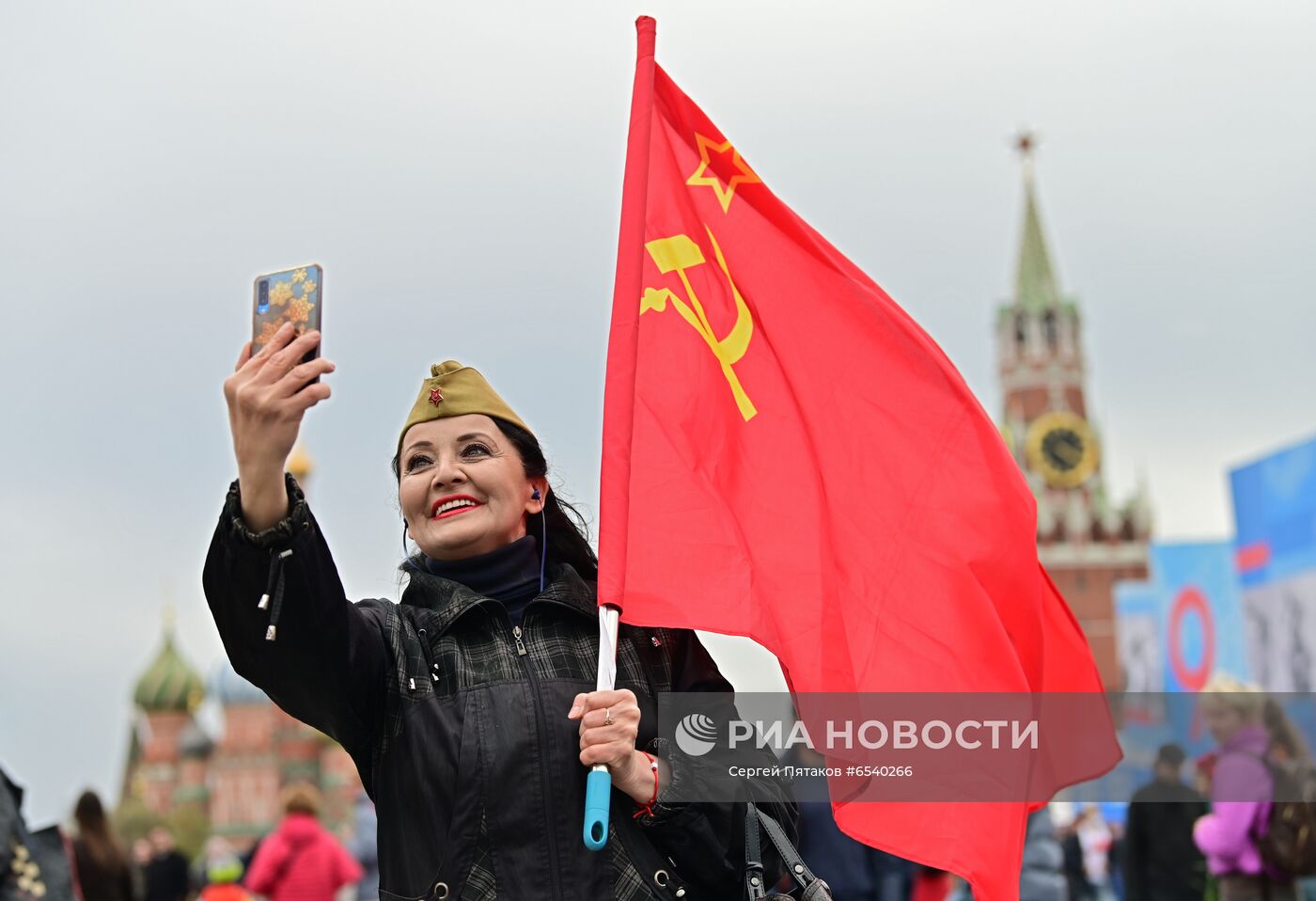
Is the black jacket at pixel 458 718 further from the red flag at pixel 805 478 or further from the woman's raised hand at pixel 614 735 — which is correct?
the red flag at pixel 805 478

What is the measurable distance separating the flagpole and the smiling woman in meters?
0.08

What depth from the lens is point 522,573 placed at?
340 centimetres

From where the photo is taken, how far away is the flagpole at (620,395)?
10.2 ft

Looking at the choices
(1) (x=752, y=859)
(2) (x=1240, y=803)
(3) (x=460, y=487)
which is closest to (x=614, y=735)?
(1) (x=752, y=859)

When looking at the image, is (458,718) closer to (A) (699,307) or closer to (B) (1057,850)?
(A) (699,307)

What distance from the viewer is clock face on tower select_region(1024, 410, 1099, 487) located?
295 feet

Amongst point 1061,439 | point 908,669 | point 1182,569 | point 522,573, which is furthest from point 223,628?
point 1061,439

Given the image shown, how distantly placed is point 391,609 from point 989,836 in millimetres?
1273

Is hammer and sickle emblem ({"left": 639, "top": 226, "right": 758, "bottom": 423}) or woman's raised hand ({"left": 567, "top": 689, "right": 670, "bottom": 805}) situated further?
hammer and sickle emblem ({"left": 639, "top": 226, "right": 758, "bottom": 423})

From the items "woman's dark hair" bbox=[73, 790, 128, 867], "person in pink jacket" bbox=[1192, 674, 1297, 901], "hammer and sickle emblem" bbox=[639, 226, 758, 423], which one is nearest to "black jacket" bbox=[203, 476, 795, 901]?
"hammer and sickle emblem" bbox=[639, 226, 758, 423]

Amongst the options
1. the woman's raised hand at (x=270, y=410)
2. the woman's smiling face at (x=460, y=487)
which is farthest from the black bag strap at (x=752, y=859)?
the woman's raised hand at (x=270, y=410)

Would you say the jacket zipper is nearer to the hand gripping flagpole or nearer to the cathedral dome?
the hand gripping flagpole

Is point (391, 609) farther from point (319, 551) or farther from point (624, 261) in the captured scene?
point (624, 261)

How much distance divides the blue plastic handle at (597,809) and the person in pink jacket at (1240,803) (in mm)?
5132
